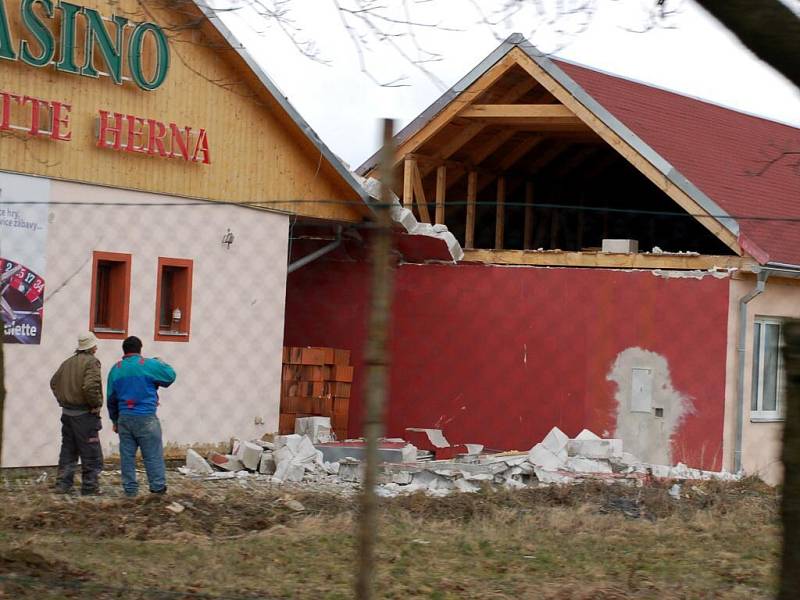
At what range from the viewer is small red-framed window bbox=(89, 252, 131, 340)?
1570cm

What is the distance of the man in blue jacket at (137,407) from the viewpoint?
1263cm

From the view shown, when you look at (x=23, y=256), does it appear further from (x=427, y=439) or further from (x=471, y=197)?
(x=471, y=197)

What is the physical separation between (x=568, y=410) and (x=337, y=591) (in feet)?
35.3

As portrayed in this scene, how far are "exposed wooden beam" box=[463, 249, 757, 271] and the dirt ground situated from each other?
4.46 m

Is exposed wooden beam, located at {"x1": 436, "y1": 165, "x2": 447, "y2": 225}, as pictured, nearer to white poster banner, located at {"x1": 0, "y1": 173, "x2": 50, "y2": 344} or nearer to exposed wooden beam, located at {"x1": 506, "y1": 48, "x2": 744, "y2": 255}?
exposed wooden beam, located at {"x1": 506, "y1": 48, "x2": 744, "y2": 255}

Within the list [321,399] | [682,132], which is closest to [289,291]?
[321,399]

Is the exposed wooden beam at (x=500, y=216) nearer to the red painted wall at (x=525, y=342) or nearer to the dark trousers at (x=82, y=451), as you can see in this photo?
the red painted wall at (x=525, y=342)

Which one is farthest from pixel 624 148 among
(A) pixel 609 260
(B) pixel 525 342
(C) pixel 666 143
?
(B) pixel 525 342

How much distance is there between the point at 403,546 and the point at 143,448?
436 centimetres

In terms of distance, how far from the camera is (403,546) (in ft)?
30.5

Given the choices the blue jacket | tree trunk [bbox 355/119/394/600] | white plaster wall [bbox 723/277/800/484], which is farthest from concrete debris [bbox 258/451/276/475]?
tree trunk [bbox 355/119/394/600]

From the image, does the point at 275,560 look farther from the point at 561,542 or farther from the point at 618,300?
the point at 618,300

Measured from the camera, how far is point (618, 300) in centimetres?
1762

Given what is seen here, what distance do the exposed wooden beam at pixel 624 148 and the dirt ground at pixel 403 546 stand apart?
4623mm
